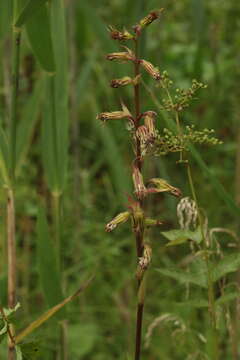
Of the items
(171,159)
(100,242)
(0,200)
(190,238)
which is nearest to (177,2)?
(171,159)

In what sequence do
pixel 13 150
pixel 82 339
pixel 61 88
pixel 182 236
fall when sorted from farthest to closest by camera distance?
pixel 82 339 → pixel 61 88 → pixel 13 150 → pixel 182 236

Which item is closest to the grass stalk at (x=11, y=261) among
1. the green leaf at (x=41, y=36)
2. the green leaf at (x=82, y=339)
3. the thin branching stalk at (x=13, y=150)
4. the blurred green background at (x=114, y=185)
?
the thin branching stalk at (x=13, y=150)

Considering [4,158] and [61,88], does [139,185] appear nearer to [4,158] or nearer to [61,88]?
[4,158]

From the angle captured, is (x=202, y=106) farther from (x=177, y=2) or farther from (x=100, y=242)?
(x=100, y=242)

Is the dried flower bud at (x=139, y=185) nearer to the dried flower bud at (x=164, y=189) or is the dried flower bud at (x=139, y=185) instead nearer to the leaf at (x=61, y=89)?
the dried flower bud at (x=164, y=189)

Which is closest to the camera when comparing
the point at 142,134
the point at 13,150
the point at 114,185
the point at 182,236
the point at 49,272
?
the point at 142,134

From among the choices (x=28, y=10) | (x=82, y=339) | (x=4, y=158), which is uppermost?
(x=28, y=10)

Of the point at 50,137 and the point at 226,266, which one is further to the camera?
the point at 50,137

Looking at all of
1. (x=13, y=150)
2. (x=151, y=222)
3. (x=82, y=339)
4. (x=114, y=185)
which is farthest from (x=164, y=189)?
(x=114, y=185)
